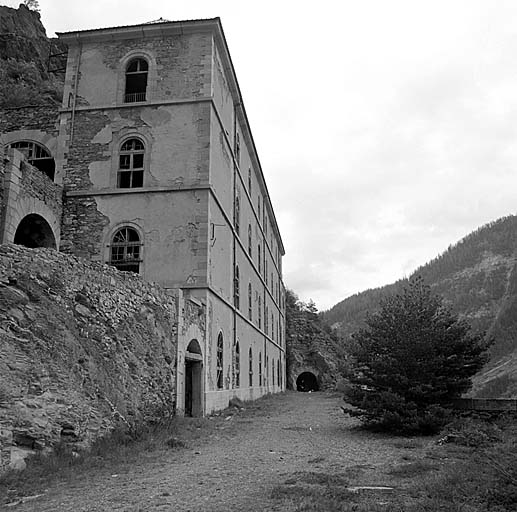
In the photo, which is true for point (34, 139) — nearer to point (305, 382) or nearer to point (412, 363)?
point (412, 363)

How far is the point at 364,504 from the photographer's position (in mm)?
5258

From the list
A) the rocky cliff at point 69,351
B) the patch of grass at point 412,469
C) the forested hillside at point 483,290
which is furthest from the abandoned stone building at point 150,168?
the patch of grass at point 412,469

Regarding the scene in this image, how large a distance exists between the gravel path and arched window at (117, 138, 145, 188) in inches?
348

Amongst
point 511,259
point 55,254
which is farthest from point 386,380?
point 511,259

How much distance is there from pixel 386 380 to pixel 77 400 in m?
6.08

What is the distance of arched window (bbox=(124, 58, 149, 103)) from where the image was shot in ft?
61.1

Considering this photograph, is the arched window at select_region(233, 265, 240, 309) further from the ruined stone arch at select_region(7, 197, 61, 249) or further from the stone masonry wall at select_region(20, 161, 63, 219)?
the stone masonry wall at select_region(20, 161, 63, 219)

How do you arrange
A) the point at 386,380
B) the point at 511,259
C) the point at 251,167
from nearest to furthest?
the point at 386,380 < the point at 251,167 < the point at 511,259

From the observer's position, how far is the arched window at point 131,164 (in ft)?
57.6

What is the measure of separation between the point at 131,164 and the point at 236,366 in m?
8.27

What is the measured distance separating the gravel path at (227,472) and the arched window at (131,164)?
29.0 ft

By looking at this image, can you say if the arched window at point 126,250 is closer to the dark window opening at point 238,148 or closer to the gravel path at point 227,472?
the gravel path at point 227,472

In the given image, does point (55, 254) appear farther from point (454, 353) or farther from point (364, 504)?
point (454, 353)

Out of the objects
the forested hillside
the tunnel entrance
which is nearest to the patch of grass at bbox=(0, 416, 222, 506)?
the forested hillside
